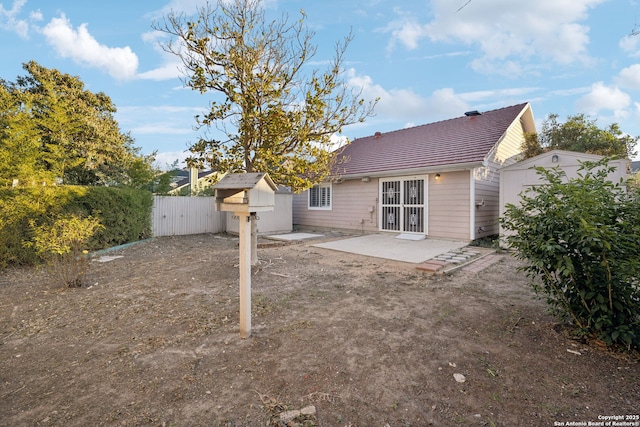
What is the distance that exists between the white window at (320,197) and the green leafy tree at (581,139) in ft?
25.3

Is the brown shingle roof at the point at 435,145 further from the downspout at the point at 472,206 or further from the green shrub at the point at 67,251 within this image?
the green shrub at the point at 67,251

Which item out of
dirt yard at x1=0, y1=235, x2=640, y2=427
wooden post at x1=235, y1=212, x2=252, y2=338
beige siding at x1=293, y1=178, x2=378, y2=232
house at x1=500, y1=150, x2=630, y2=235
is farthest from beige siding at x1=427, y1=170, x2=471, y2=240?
wooden post at x1=235, y1=212, x2=252, y2=338

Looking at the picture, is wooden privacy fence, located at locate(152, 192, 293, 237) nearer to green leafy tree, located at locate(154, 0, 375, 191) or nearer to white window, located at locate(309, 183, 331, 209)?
white window, located at locate(309, 183, 331, 209)

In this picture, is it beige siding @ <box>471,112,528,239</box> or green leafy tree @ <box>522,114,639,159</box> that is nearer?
beige siding @ <box>471,112,528,239</box>

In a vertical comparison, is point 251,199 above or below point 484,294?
above

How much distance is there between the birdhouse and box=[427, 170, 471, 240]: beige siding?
7192 mm

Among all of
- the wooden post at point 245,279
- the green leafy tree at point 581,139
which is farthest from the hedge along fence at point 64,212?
the green leafy tree at point 581,139

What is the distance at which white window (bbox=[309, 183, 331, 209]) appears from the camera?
41.2ft

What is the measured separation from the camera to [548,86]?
30.6 ft

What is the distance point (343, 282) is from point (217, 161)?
136 inches

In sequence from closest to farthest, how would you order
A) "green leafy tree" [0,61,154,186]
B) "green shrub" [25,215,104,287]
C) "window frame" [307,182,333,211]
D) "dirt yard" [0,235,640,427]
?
"dirt yard" [0,235,640,427], "green shrub" [25,215,104,287], "green leafy tree" [0,61,154,186], "window frame" [307,182,333,211]

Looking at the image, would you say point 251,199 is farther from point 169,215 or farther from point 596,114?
point 596,114

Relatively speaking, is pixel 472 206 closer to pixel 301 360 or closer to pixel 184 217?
pixel 301 360

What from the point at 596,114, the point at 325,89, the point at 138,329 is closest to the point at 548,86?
the point at 596,114
